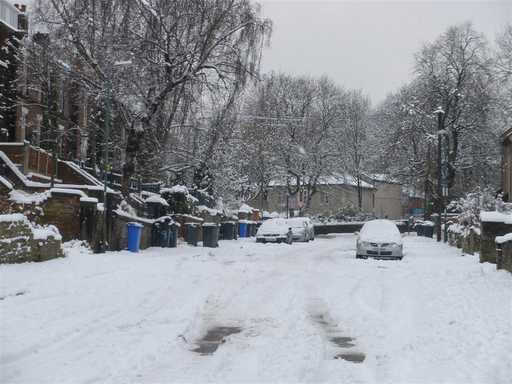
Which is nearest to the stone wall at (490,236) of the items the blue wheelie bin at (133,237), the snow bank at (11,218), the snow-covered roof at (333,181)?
the blue wheelie bin at (133,237)

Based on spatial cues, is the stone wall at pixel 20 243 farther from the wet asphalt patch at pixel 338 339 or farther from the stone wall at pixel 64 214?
the wet asphalt patch at pixel 338 339

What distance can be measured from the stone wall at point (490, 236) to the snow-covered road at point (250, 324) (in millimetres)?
2769

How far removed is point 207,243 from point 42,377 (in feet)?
75.5

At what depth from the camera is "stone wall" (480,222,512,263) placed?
19.7 m

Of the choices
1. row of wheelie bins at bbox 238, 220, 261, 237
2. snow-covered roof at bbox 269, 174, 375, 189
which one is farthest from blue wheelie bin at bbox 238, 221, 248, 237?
snow-covered roof at bbox 269, 174, 375, 189

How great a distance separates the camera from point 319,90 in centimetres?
6931

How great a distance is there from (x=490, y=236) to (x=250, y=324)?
12.2m

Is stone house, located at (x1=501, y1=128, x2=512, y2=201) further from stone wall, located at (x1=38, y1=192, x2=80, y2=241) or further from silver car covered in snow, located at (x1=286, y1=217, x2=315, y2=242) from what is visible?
stone wall, located at (x1=38, y1=192, x2=80, y2=241)

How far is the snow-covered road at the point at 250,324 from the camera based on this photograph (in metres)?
7.02

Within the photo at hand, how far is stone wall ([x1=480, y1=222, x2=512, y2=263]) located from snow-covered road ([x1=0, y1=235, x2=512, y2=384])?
2769mm

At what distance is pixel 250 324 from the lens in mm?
10039

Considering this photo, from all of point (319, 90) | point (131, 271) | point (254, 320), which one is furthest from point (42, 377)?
point (319, 90)

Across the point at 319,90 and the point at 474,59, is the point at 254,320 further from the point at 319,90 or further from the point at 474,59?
the point at 319,90

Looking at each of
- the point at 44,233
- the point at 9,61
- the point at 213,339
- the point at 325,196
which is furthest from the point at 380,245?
the point at 325,196
